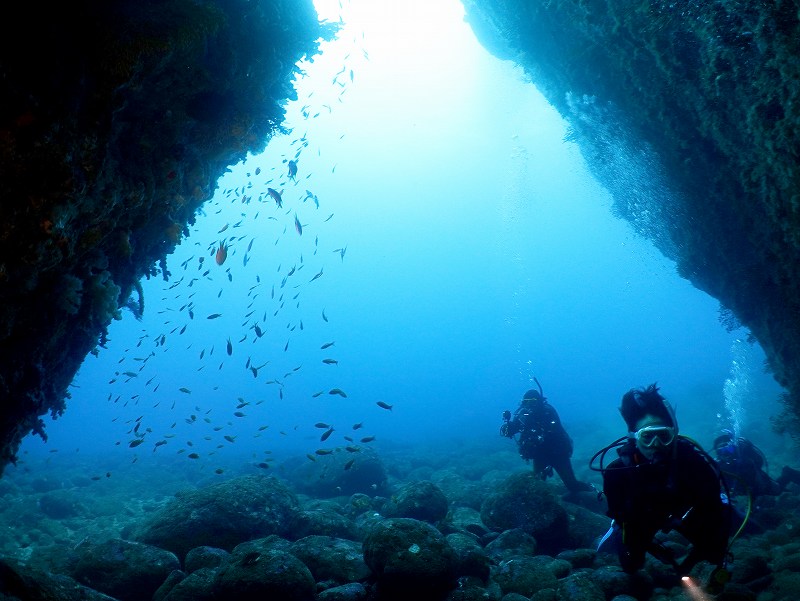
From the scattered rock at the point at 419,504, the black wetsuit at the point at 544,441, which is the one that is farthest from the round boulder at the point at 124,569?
the black wetsuit at the point at 544,441

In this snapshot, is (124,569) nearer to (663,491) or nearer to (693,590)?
(663,491)

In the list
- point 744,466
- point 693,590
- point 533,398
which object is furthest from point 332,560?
point 744,466

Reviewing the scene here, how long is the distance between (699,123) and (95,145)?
9.56m

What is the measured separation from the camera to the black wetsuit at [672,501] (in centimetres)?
414

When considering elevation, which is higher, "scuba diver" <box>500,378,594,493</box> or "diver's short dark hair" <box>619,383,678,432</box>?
"scuba diver" <box>500,378,594,493</box>

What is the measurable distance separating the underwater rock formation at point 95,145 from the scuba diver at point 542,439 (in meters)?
10.5

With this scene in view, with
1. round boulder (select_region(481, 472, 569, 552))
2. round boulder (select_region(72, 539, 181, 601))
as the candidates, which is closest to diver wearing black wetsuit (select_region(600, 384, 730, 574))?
round boulder (select_region(481, 472, 569, 552))

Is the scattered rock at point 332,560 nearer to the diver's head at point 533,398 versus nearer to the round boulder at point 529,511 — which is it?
the round boulder at point 529,511

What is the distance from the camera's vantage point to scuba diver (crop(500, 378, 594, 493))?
12188 mm

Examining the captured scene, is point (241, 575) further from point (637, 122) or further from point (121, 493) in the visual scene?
point (121, 493)

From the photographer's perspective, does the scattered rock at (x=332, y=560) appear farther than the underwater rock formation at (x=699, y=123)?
Yes

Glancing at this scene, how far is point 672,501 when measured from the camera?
4.21 meters

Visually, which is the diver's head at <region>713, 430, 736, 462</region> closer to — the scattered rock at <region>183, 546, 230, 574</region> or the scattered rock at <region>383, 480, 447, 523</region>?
the scattered rock at <region>383, 480, 447, 523</region>

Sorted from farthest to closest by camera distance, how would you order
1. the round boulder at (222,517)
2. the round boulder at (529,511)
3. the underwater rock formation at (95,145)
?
1. the round boulder at (529,511)
2. the round boulder at (222,517)
3. the underwater rock formation at (95,145)
